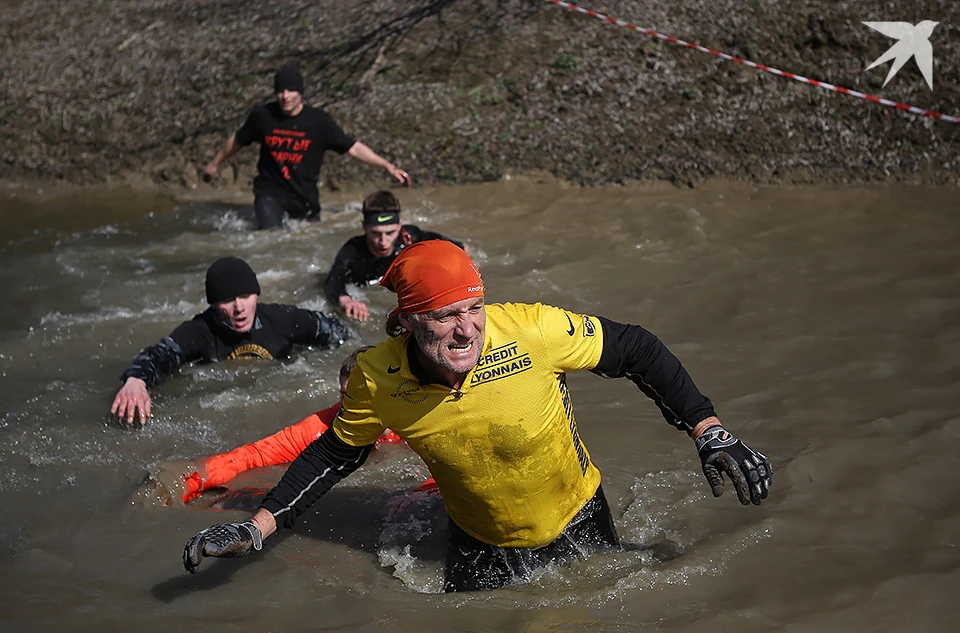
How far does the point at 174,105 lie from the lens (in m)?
12.9

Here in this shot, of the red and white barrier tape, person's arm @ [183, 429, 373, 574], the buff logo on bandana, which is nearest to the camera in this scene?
person's arm @ [183, 429, 373, 574]

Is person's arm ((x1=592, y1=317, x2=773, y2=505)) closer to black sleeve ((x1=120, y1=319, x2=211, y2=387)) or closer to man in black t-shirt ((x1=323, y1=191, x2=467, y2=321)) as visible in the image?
black sleeve ((x1=120, y1=319, x2=211, y2=387))

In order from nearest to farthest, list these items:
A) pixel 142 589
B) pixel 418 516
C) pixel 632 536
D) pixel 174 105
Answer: pixel 142 589 → pixel 632 536 → pixel 418 516 → pixel 174 105

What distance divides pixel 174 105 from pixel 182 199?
79.0 inches

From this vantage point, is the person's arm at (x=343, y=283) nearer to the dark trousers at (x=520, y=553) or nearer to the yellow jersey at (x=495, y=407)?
the dark trousers at (x=520, y=553)

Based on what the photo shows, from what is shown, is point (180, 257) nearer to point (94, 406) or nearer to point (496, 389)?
point (94, 406)

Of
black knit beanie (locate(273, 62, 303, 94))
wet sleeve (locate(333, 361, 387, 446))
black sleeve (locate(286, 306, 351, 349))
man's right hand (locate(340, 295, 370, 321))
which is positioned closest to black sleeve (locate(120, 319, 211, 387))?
black sleeve (locate(286, 306, 351, 349))

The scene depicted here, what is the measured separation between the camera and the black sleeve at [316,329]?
704 centimetres

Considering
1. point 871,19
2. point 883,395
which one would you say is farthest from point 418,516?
point 871,19

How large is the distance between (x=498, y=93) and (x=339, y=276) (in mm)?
4428

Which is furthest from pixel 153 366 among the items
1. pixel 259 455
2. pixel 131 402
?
pixel 259 455

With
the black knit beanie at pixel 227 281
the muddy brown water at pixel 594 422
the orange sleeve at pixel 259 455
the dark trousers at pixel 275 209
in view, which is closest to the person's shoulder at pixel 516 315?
the muddy brown water at pixel 594 422

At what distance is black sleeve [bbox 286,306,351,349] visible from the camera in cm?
704

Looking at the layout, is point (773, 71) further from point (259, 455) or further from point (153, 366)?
point (259, 455)
